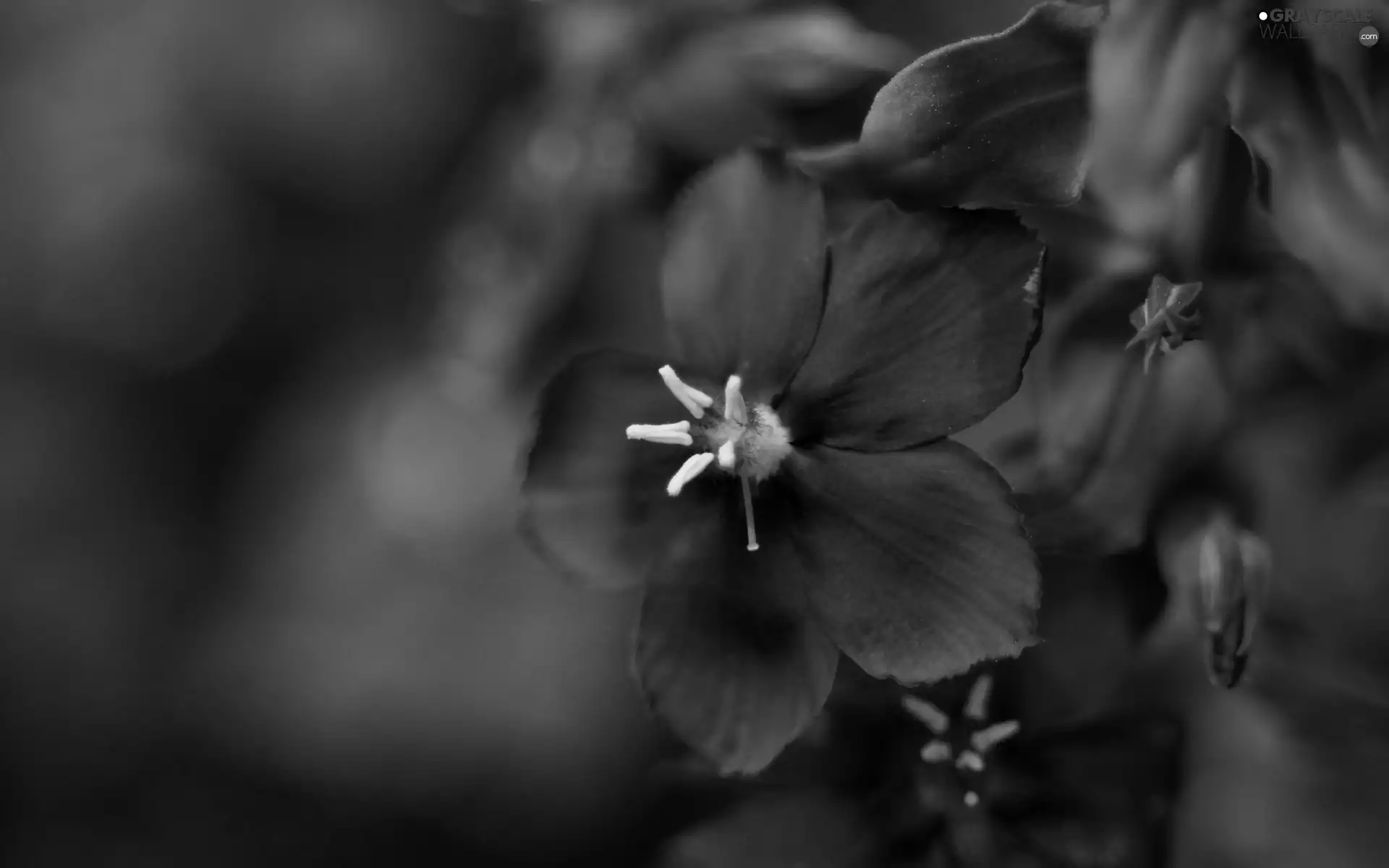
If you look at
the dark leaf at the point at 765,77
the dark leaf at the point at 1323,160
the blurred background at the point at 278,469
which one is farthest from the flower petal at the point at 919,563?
the blurred background at the point at 278,469

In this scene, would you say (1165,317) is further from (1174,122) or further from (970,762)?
(970,762)

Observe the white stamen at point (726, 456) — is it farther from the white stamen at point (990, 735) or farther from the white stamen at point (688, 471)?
the white stamen at point (990, 735)

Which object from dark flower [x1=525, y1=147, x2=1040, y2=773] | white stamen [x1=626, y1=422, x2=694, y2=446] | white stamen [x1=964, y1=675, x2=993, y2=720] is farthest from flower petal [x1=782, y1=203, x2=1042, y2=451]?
white stamen [x1=964, y1=675, x2=993, y2=720]

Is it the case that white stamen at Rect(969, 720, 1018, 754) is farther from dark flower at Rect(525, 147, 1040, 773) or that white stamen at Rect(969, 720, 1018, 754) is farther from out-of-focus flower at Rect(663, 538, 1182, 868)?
dark flower at Rect(525, 147, 1040, 773)

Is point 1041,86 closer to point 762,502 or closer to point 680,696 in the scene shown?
point 762,502

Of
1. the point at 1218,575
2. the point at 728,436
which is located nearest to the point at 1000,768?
the point at 1218,575

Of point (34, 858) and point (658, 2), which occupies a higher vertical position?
point (658, 2)

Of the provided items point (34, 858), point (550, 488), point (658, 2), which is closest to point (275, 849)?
point (34, 858)
